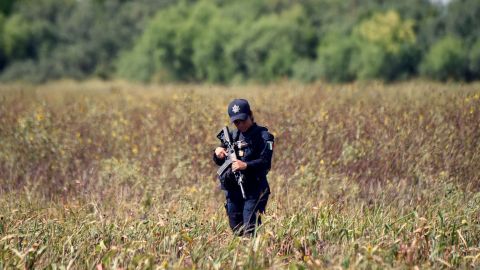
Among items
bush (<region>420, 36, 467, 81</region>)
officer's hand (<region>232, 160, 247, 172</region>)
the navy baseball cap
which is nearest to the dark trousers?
officer's hand (<region>232, 160, 247, 172</region>)

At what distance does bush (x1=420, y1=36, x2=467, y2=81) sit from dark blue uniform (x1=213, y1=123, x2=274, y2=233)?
39.0m

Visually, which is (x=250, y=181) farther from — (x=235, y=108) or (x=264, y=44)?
(x=264, y=44)

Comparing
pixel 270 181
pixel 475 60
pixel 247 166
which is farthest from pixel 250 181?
pixel 475 60

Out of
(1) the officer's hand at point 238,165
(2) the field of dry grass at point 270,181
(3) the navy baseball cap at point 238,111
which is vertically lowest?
(2) the field of dry grass at point 270,181

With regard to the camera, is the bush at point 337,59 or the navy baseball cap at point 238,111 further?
the bush at point 337,59

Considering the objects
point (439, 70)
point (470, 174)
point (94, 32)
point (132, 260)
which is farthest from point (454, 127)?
point (94, 32)

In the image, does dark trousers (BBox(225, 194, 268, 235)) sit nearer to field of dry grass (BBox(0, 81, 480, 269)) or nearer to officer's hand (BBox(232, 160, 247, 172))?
field of dry grass (BBox(0, 81, 480, 269))

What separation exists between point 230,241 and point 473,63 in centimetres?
4139

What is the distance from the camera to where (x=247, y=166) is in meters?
5.64

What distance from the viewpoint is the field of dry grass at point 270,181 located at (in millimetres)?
5473

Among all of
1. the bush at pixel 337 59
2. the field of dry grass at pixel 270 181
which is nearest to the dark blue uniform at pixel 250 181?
the field of dry grass at pixel 270 181

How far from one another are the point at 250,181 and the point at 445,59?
1578 inches

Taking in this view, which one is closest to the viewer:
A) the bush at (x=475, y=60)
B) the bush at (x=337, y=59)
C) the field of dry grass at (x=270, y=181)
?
the field of dry grass at (x=270, y=181)

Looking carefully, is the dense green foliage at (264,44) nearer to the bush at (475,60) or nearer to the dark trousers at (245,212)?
the bush at (475,60)
